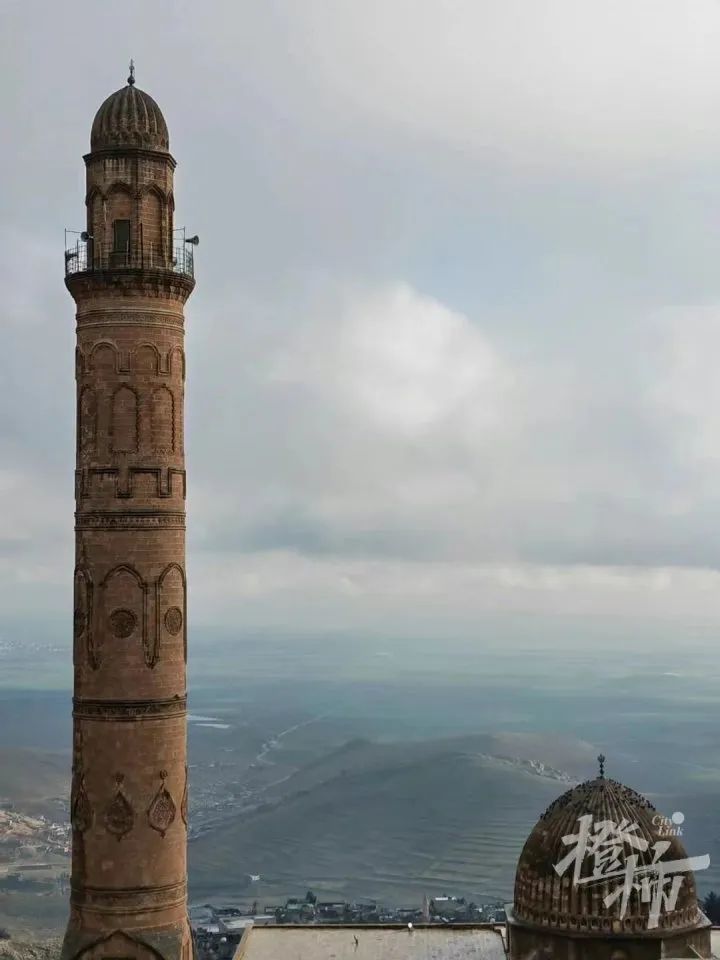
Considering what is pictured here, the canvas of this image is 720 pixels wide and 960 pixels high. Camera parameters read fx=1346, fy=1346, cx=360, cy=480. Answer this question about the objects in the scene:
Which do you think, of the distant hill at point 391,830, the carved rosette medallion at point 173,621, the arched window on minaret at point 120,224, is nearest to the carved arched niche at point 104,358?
the arched window on minaret at point 120,224

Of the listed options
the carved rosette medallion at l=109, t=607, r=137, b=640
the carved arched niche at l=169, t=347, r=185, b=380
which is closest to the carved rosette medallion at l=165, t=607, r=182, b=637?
the carved rosette medallion at l=109, t=607, r=137, b=640

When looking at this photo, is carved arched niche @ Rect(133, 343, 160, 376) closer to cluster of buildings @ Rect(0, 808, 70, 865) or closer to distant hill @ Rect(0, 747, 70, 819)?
cluster of buildings @ Rect(0, 808, 70, 865)

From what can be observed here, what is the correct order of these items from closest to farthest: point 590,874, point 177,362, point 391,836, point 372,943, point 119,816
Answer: point 590,874
point 119,816
point 177,362
point 372,943
point 391,836

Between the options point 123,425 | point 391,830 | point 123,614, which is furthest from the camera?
point 391,830

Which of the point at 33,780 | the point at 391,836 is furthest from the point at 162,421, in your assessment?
the point at 391,836

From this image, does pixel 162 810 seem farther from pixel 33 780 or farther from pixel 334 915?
pixel 33 780

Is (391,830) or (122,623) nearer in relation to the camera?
(122,623)

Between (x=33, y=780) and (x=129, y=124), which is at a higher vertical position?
(x=129, y=124)

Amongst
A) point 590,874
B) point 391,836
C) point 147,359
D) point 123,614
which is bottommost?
point 391,836
